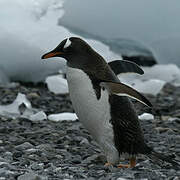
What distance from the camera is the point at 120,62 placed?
3.31m

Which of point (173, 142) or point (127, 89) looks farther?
point (173, 142)

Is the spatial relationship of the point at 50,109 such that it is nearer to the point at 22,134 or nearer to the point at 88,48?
the point at 22,134

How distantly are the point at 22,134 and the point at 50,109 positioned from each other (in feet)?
5.27

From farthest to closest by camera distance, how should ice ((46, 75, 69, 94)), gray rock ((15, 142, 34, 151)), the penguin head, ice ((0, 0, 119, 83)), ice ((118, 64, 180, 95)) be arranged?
ice ((118, 64, 180, 95)) < ice ((0, 0, 119, 83)) < ice ((46, 75, 69, 94)) < gray rock ((15, 142, 34, 151)) < the penguin head

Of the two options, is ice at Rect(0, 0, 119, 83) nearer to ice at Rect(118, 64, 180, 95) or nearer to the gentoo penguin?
ice at Rect(118, 64, 180, 95)

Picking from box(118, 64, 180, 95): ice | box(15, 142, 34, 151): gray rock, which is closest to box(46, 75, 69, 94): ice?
box(118, 64, 180, 95): ice

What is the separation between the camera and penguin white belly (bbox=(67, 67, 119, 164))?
9.36 feet

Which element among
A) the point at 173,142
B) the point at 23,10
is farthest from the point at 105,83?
the point at 23,10

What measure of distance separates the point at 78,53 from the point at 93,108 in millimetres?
343

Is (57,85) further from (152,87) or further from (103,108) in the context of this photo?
(103,108)

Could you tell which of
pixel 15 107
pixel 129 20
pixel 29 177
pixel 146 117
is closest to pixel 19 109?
pixel 15 107

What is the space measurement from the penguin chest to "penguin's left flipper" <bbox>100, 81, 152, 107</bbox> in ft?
0.15

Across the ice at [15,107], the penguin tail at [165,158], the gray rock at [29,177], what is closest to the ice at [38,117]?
the ice at [15,107]

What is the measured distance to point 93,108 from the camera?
9.36ft
